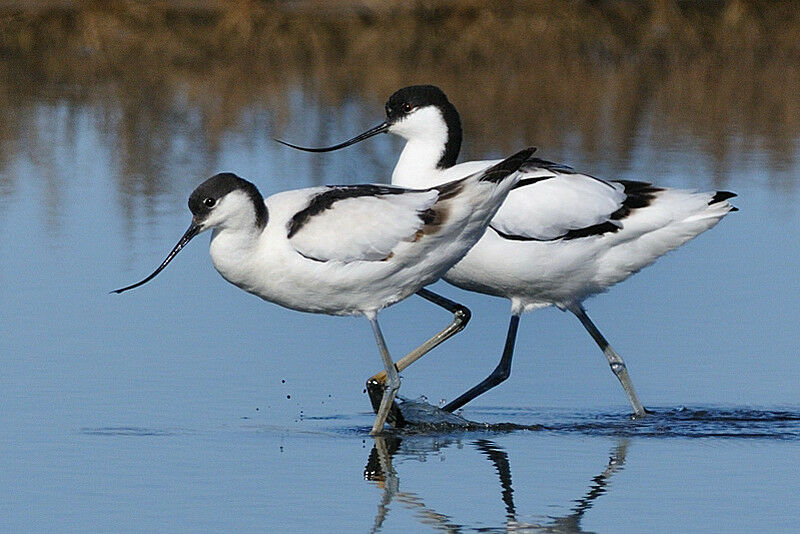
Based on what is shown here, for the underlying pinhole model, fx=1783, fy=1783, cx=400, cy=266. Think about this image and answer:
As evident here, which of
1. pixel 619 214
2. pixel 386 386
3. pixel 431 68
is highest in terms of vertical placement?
pixel 431 68

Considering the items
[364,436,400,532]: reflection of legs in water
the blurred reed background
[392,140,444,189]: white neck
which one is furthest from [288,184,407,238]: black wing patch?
the blurred reed background

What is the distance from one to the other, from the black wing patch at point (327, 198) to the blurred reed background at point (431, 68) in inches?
195

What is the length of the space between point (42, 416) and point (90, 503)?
3.57ft

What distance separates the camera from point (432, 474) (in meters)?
5.56

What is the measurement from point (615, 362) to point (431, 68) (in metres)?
8.74

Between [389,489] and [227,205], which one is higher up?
[227,205]

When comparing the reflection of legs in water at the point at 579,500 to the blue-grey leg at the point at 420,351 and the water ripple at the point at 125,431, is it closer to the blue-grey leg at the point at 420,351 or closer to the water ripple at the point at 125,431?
the blue-grey leg at the point at 420,351

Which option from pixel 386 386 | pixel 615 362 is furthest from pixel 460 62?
pixel 386 386

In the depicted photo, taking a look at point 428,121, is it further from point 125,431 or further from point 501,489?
point 501,489

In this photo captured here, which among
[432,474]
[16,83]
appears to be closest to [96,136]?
[16,83]

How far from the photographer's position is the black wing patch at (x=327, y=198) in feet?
20.1

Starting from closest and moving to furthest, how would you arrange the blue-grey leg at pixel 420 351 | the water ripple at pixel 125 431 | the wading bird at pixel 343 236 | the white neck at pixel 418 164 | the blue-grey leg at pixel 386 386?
the water ripple at pixel 125 431
the wading bird at pixel 343 236
the blue-grey leg at pixel 386 386
the blue-grey leg at pixel 420 351
the white neck at pixel 418 164

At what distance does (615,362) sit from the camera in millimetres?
6762

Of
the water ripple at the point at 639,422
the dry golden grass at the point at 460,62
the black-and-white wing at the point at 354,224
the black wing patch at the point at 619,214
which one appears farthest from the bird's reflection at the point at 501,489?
the dry golden grass at the point at 460,62
